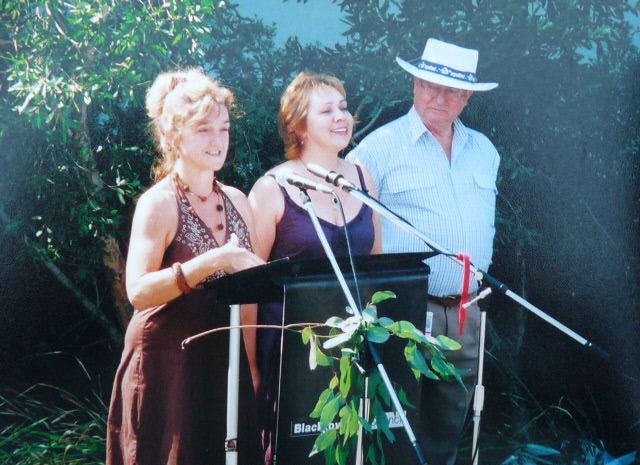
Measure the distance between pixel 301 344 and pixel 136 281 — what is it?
1.83ft

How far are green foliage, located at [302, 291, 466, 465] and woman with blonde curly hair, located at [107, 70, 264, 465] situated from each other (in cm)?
54

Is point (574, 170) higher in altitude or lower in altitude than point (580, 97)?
lower

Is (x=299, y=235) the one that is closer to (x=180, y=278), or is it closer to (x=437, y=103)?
(x=180, y=278)

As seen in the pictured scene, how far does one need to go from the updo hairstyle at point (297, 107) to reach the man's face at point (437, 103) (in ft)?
1.70

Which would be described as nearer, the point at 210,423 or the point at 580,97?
the point at 210,423

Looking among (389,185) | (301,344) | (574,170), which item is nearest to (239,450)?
(301,344)

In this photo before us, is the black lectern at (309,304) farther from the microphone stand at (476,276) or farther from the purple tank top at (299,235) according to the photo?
the purple tank top at (299,235)

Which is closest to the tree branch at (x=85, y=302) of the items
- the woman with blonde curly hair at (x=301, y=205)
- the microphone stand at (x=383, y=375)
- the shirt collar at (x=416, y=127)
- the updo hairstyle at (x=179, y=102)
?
the woman with blonde curly hair at (x=301, y=205)

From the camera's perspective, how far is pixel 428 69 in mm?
4473

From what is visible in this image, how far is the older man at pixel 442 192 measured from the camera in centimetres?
429

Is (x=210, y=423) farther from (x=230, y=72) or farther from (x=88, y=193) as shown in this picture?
(x=230, y=72)

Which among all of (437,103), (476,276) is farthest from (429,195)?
(476,276)

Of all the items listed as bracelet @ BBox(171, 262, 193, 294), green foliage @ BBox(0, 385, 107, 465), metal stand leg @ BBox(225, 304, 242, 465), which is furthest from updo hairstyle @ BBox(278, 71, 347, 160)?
green foliage @ BBox(0, 385, 107, 465)

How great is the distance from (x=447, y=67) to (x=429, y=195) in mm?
606
